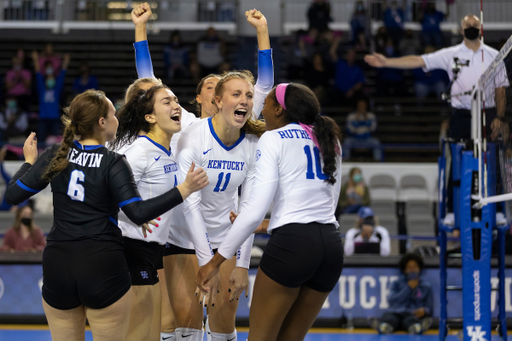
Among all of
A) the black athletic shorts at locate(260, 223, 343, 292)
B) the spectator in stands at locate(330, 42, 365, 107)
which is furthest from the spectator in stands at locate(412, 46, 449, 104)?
the black athletic shorts at locate(260, 223, 343, 292)

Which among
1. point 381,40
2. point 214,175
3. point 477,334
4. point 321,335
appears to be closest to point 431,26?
point 381,40

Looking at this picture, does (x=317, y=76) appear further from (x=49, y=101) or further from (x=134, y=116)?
(x=134, y=116)

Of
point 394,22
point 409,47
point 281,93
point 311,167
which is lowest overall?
point 311,167

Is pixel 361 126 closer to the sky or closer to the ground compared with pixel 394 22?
closer to the ground

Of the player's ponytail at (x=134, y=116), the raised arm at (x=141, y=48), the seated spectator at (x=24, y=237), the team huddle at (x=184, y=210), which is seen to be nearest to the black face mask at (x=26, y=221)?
the seated spectator at (x=24, y=237)

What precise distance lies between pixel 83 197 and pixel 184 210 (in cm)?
97

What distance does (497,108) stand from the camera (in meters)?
5.14

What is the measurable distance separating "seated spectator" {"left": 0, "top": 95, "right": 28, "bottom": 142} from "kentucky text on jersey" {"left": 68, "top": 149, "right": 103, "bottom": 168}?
11.1m

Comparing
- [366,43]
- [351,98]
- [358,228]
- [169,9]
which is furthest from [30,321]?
[169,9]

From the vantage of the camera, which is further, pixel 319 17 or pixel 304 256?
pixel 319 17

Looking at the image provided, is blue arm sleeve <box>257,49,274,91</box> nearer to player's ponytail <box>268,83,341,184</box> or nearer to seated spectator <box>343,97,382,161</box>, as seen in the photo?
player's ponytail <box>268,83,341,184</box>

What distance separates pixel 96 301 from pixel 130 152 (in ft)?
3.44

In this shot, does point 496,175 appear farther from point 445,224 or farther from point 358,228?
point 358,228

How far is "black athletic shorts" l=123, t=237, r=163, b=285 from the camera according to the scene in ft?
12.4
